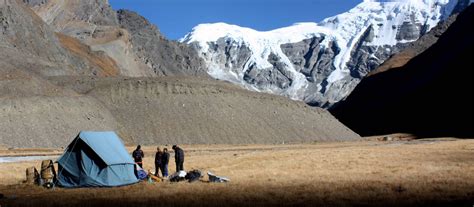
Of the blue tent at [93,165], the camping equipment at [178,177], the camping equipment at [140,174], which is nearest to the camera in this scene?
the blue tent at [93,165]

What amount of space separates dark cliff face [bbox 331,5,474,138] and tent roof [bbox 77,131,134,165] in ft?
352

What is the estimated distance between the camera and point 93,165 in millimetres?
28734

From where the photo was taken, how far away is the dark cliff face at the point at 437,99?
149 m

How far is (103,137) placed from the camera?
100ft

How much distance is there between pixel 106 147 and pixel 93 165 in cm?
150

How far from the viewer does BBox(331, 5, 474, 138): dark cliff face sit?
14862 cm

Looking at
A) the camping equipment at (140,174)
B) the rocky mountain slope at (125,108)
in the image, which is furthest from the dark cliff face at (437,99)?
the camping equipment at (140,174)

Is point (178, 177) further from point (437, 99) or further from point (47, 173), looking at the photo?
point (437, 99)

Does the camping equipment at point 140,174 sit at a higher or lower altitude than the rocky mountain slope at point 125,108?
lower

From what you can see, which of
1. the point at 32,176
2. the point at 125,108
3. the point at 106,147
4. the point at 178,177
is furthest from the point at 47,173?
the point at 125,108

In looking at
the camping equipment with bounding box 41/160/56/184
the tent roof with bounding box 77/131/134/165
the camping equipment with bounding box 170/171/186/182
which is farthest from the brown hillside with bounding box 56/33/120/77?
the camping equipment with bounding box 170/171/186/182

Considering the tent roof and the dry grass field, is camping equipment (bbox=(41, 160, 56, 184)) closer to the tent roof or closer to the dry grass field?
the dry grass field

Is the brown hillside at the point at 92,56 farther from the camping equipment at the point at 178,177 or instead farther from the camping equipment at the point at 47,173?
the camping equipment at the point at 178,177

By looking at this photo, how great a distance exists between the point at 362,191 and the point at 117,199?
9333 mm
